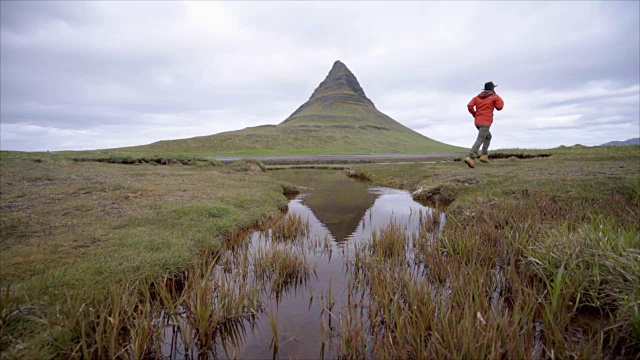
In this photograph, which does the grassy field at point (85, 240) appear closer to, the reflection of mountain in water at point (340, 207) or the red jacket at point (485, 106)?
the reflection of mountain in water at point (340, 207)

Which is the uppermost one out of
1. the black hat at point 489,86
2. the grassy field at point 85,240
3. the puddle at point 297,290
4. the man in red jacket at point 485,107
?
the black hat at point 489,86

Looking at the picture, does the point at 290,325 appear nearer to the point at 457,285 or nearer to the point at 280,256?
the point at 280,256

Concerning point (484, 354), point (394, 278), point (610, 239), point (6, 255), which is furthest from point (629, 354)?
point (6, 255)

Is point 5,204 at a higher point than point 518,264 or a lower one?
higher

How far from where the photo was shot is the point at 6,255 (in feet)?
19.5

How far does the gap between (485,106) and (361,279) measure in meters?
15.3

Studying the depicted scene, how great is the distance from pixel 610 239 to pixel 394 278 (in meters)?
4.11

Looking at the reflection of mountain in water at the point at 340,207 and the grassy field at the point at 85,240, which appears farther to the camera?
the reflection of mountain in water at the point at 340,207

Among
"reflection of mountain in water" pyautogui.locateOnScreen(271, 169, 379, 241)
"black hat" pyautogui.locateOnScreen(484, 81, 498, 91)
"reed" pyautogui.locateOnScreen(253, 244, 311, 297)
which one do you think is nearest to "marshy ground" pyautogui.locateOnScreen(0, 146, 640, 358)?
"reed" pyautogui.locateOnScreen(253, 244, 311, 297)

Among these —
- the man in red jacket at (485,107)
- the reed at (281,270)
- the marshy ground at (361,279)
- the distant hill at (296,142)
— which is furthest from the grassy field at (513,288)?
the distant hill at (296,142)

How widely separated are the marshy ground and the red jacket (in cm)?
604

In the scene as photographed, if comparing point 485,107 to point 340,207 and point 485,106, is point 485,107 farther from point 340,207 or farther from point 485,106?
point 340,207

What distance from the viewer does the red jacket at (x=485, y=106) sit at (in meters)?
16.3

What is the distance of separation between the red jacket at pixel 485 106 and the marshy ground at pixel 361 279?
6043mm
